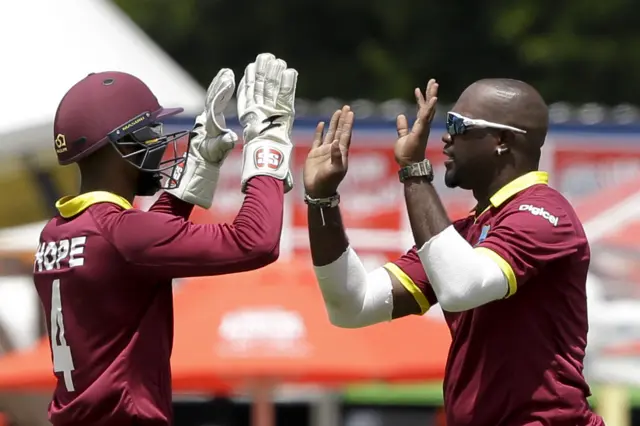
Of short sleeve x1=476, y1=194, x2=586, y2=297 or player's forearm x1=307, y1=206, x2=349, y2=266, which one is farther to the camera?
player's forearm x1=307, y1=206, x2=349, y2=266

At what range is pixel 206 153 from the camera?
4.56 metres

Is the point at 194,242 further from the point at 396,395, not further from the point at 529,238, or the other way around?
the point at 396,395

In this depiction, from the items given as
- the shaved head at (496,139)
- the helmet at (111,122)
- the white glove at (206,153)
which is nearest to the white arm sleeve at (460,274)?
the shaved head at (496,139)

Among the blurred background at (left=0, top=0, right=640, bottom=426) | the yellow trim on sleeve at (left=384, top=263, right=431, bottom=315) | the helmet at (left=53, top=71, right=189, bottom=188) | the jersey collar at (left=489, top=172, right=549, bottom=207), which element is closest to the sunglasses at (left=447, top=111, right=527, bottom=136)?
the jersey collar at (left=489, top=172, right=549, bottom=207)

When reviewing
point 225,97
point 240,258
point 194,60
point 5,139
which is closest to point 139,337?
point 240,258

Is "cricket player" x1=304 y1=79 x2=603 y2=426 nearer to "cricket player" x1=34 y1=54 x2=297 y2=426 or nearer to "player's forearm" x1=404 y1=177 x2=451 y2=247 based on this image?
"player's forearm" x1=404 y1=177 x2=451 y2=247

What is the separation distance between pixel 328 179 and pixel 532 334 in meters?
0.71

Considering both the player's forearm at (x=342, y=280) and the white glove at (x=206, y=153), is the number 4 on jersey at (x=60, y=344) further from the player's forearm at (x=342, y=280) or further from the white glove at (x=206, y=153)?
the player's forearm at (x=342, y=280)

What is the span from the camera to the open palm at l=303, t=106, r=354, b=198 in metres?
4.36

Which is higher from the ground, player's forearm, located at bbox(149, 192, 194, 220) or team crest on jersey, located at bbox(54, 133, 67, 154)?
team crest on jersey, located at bbox(54, 133, 67, 154)

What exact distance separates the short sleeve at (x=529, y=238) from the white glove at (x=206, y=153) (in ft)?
2.71

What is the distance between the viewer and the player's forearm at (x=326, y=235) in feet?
14.7

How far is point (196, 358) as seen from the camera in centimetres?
727

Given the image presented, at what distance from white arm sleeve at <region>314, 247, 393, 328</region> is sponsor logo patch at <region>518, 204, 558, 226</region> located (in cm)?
57
